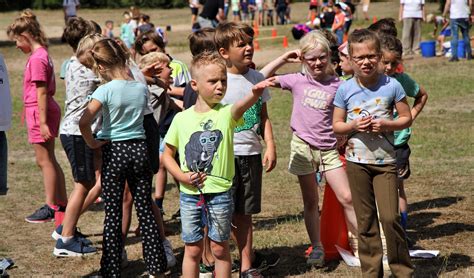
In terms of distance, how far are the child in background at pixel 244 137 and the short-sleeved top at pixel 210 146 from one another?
0.55m

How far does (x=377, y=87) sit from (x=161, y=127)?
276cm

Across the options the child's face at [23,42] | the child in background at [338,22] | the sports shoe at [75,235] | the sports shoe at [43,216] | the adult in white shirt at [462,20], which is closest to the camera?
the sports shoe at [75,235]

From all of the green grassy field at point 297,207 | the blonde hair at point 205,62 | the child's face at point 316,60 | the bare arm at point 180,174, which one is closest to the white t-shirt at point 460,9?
the green grassy field at point 297,207

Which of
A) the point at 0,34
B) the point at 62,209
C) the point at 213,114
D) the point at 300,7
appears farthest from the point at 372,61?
the point at 300,7

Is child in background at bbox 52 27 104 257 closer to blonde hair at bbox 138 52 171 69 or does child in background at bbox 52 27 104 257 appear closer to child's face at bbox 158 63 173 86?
blonde hair at bbox 138 52 171 69

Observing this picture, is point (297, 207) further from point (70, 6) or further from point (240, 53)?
point (70, 6)

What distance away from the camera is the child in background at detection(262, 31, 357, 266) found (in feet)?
20.1

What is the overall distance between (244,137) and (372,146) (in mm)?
966

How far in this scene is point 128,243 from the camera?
7.52m

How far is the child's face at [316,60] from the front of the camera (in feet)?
20.0

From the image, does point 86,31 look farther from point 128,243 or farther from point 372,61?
point 372,61

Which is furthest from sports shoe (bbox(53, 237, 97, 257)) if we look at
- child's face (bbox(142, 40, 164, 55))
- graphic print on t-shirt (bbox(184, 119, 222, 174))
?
graphic print on t-shirt (bbox(184, 119, 222, 174))

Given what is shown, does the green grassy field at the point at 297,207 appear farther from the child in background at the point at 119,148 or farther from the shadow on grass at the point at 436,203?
the child in background at the point at 119,148

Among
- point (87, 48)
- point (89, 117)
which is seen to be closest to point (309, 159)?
point (89, 117)
